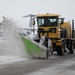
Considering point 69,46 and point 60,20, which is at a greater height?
point 60,20

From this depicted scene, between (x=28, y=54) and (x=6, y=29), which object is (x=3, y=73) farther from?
(x=6, y=29)

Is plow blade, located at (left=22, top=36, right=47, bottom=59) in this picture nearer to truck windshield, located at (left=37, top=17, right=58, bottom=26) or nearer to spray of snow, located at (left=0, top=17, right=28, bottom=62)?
spray of snow, located at (left=0, top=17, right=28, bottom=62)

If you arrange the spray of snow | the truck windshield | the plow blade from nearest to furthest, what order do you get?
the plow blade
the spray of snow
the truck windshield

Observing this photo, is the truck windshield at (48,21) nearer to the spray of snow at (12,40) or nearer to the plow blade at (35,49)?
the spray of snow at (12,40)

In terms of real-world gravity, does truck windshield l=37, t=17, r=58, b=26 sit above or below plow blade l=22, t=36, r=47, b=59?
above

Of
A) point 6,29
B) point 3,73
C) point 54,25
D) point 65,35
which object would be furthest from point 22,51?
point 3,73

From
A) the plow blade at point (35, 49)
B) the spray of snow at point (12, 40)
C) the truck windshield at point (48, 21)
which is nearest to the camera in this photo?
the plow blade at point (35, 49)

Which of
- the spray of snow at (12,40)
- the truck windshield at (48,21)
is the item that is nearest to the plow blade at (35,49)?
the spray of snow at (12,40)

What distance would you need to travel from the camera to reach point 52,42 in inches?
955

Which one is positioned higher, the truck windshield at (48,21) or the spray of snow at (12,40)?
the truck windshield at (48,21)

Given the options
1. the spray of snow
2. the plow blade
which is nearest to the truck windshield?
the spray of snow

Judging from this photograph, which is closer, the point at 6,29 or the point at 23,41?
the point at 23,41

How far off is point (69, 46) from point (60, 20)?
13.7ft

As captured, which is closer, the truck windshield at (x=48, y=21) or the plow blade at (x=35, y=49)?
the plow blade at (x=35, y=49)
